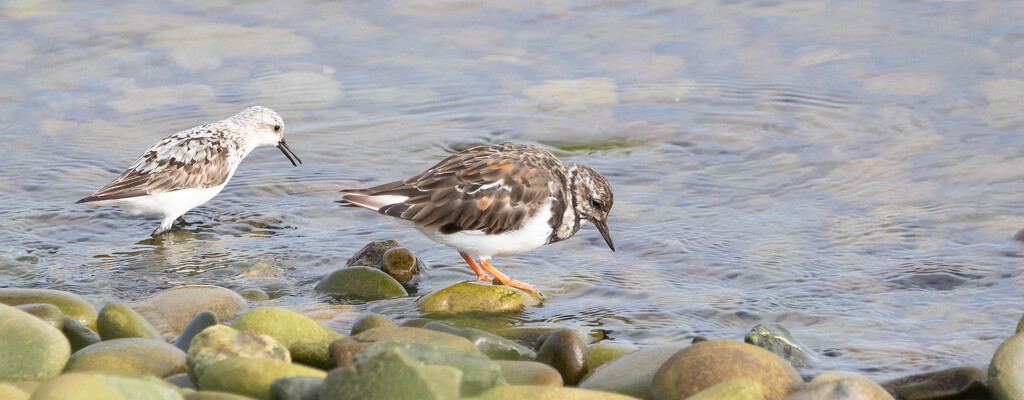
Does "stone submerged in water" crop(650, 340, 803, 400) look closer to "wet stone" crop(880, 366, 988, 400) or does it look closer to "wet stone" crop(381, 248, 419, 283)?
"wet stone" crop(880, 366, 988, 400)

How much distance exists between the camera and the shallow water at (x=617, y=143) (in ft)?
19.6

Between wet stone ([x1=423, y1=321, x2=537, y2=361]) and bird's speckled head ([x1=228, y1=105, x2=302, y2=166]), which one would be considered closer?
wet stone ([x1=423, y1=321, x2=537, y2=361])

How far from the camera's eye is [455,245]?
607cm

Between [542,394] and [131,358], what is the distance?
5.54 feet

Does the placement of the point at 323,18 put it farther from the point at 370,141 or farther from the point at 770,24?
the point at 770,24

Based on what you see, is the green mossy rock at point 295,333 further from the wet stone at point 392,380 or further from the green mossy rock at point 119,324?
the wet stone at point 392,380

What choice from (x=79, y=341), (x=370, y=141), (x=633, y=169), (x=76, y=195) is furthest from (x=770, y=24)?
(x=79, y=341)

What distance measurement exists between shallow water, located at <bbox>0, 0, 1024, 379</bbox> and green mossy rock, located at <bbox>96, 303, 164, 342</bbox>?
3.95ft

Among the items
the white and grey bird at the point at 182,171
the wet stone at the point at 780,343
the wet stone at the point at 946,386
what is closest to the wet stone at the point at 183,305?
the white and grey bird at the point at 182,171

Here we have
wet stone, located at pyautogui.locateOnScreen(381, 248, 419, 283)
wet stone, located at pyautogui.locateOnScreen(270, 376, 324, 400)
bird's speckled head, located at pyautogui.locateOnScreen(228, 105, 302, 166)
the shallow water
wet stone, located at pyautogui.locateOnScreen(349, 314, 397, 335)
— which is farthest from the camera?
bird's speckled head, located at pyautogui.locateOnScreen(228, 105, 302, 166)

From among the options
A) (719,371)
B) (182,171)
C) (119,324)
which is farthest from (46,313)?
(182,171)

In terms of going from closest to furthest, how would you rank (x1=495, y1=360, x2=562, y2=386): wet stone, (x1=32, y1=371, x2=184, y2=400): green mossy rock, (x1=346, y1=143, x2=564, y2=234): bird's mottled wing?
(x1=32, y1=371, x2=184, y2=400): green mossy rock, (x1=495, y1=360, x2=562, y2=386): wet stone, (x1=346, y1=143, x2=564, y2=234): bird's mottled wing

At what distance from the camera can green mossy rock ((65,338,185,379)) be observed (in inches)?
157

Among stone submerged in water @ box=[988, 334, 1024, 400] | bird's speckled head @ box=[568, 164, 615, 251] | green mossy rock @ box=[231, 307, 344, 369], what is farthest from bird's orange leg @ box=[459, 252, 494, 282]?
stone submerged in water @ box=[988, 334, 1024, 400]
